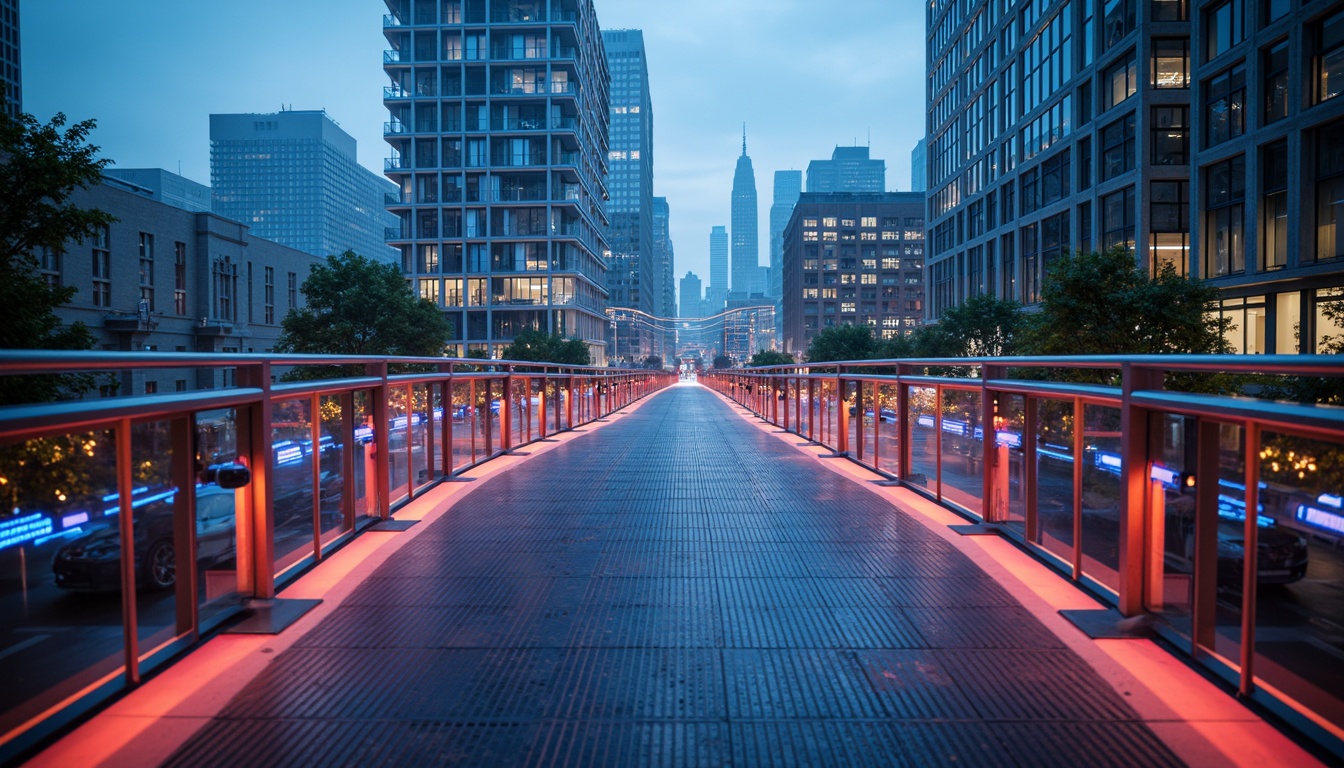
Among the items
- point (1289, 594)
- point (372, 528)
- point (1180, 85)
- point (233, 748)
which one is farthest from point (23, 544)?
point (1180, 85)

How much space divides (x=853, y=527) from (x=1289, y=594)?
4.34m

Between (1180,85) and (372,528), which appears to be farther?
(1180,85)

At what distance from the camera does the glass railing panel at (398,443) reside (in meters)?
8.09

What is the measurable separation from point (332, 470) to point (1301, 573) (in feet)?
20.7

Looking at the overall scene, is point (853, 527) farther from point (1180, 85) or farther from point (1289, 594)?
point (1180, 85)

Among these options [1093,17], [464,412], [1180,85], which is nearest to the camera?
[464,412]

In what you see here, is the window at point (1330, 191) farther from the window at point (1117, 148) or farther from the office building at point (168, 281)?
the office building at point (168, 281)

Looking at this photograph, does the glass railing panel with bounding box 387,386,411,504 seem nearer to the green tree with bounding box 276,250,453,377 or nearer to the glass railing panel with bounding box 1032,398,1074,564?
the glass railing panel with bounding box 1032,398,1074,564

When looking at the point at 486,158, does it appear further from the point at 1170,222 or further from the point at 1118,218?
the point at 1170,222

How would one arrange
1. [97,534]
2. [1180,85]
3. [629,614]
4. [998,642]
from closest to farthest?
[97,534] < [998,642] < [629,614] < [1180,85]

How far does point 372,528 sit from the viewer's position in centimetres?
753

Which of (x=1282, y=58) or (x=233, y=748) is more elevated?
(x=1282, y=58)

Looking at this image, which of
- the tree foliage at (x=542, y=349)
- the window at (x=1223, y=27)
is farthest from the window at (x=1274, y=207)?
the tree foliage at (x=542, y=349)

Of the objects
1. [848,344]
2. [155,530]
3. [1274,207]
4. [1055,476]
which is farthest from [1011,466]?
[848,344]
